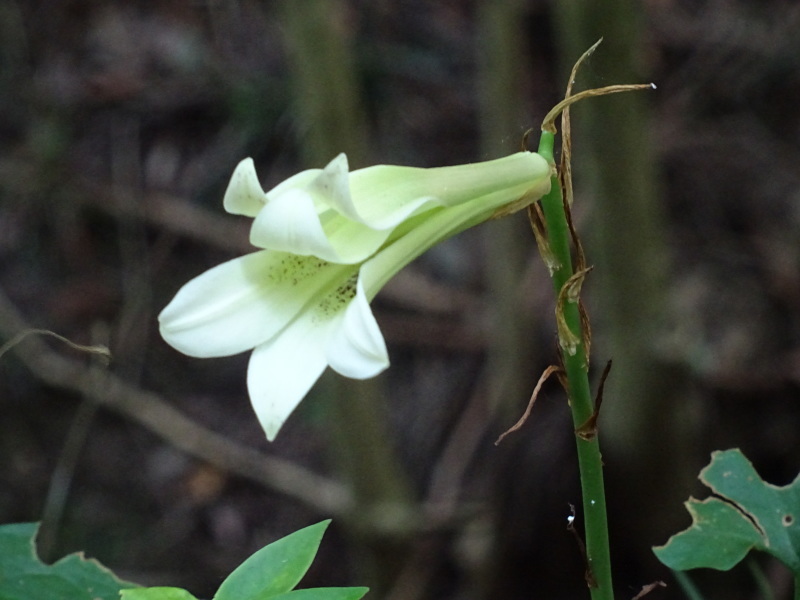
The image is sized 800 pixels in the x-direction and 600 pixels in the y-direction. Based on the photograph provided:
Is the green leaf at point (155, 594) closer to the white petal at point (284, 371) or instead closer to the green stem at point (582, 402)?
the white petal at point (284, 371)

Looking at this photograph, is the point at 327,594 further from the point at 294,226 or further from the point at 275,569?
the point at 294,226

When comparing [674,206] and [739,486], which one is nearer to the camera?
[739,486]

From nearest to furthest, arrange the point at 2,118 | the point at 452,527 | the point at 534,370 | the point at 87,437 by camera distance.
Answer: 1. the point at 534,370
2. the point at 452,527
3. the point at 87,437
4. the point at 2,118

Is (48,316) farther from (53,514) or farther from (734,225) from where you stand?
(734,225)

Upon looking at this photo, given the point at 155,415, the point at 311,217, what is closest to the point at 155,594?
the point at 311,217

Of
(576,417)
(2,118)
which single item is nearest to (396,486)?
(576,417)

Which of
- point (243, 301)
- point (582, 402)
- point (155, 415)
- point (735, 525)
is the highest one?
point (243, 301)
